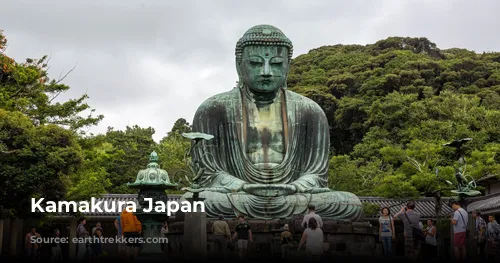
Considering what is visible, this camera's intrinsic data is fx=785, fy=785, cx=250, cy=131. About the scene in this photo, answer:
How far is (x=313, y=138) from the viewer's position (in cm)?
1541

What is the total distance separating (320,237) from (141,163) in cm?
3270

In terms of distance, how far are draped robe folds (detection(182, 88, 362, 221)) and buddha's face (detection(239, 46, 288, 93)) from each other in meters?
0.50

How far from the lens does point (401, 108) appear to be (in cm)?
3897

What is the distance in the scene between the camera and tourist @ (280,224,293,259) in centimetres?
1193

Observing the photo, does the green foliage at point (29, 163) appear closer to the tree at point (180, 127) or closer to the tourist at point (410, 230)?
the tourist at point (410, 230)

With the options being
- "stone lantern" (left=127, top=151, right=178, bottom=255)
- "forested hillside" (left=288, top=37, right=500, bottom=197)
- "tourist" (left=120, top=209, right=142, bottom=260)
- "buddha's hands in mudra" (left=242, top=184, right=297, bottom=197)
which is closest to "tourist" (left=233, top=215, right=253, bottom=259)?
"tourist" (left=120, top=209, right=142, bottom=260)

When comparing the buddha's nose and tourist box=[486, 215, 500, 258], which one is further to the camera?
the buddha's nose

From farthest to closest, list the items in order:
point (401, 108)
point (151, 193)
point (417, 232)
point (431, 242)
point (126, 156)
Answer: point (126, 156), point (401, 108), point (151, 193), point (431, 242), point (417, 232)

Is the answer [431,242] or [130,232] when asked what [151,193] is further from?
[431,242]

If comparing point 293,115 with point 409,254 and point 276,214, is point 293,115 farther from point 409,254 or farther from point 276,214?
point 409,254

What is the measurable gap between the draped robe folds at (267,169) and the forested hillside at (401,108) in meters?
12.7

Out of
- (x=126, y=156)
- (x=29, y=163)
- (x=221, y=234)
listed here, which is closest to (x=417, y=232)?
(x=221, y=234)

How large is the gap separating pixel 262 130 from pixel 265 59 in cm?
138

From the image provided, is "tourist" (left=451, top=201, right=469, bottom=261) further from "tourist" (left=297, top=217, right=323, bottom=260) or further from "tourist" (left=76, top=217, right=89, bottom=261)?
"tourist" (left=76, top=217, right=89, bottom=261)
